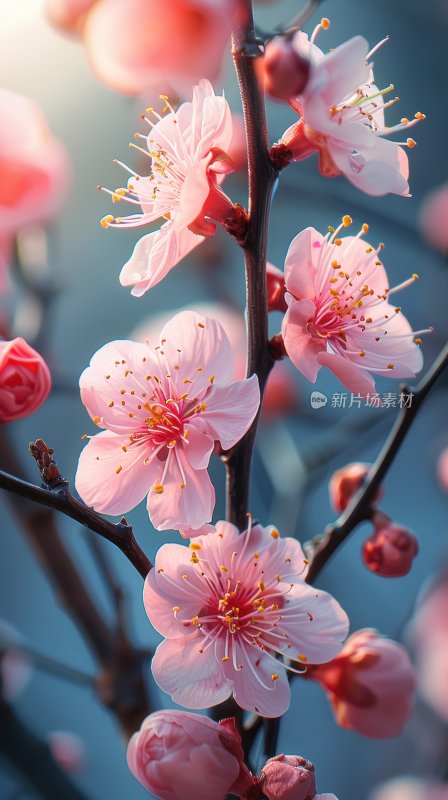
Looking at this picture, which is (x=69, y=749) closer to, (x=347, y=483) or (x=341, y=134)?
(x=347, y=483)

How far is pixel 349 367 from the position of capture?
0.36m

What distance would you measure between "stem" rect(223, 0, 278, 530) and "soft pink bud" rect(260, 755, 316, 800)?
112 millimetres

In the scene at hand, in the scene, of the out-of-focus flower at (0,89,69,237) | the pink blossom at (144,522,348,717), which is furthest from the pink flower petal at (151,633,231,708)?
the out-of-focus flower at (0,89,69,237)

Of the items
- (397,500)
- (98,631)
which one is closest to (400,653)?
(98,631)

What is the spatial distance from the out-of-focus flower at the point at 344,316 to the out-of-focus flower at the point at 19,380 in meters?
0.13

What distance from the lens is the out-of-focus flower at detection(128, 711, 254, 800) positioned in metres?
0.34

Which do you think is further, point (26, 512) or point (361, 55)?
point (26, 512)

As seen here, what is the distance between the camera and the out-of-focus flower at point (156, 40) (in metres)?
0.46

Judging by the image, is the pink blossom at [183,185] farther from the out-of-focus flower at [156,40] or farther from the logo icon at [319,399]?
the logo icon at [319,399]

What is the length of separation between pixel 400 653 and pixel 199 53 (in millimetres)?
386

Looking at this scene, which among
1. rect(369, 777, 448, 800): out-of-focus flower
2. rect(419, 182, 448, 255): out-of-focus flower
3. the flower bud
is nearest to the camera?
the flower bud

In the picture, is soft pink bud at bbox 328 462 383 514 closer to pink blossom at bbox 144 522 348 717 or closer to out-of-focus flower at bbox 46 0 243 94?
pink blossom at bbox 144 522 348 717

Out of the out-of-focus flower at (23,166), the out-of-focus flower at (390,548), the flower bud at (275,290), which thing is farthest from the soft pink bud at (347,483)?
the out-of-focus flower at (23,166)

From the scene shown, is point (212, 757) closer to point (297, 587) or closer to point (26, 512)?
point (297, 587)
